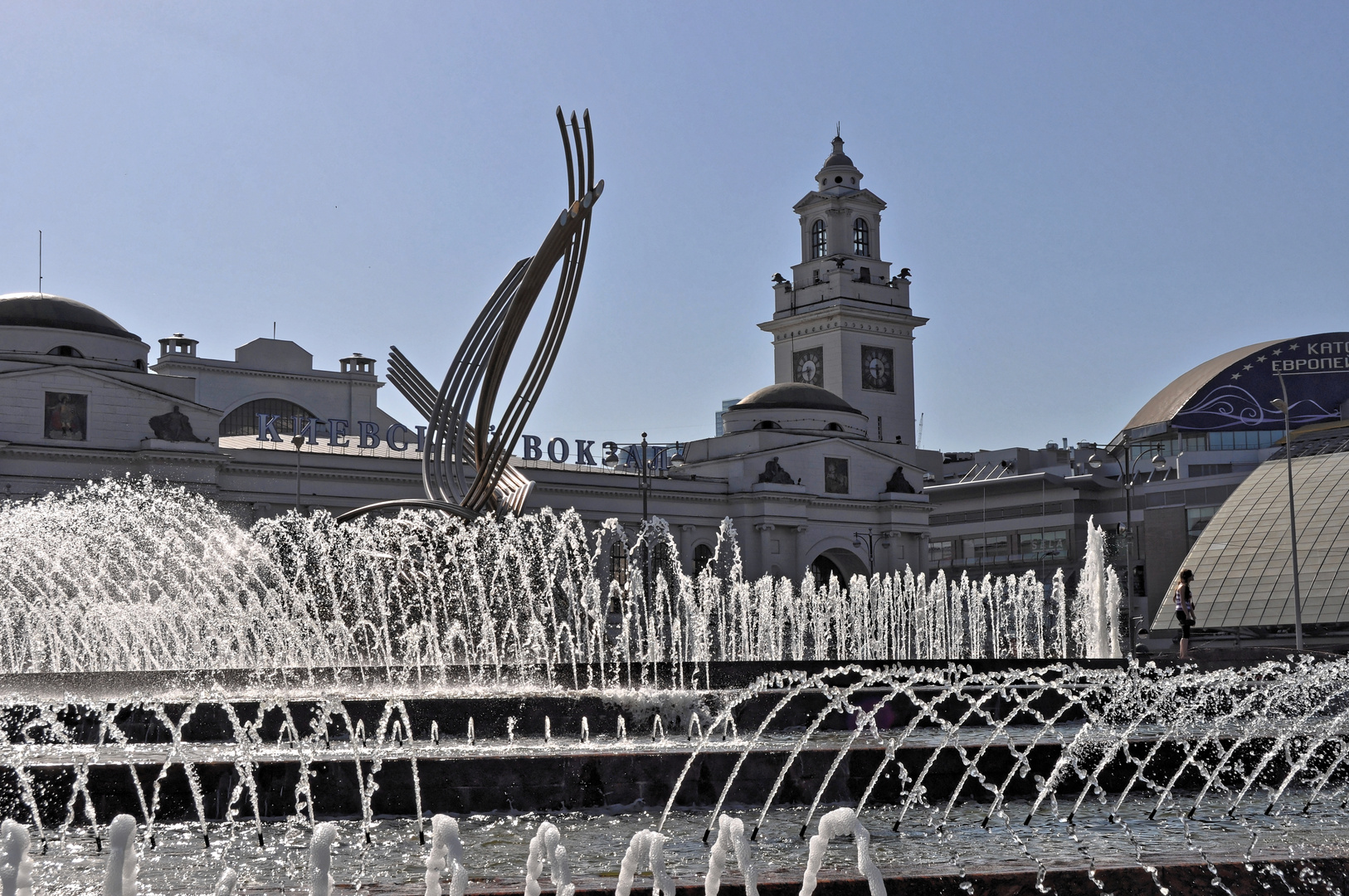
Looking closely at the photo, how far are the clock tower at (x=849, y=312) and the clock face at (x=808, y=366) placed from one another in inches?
1.7

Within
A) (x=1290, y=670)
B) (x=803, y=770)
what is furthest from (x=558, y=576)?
(x=803, y=770)

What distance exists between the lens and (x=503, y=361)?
21.3m

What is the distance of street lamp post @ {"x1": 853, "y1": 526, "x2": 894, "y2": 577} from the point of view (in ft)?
212

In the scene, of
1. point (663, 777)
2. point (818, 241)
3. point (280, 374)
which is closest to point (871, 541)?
point (818, 241)

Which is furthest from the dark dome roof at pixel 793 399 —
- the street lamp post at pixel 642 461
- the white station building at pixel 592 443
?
the street lamp post at pixel 642 461

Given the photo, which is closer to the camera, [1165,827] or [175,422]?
[1165,827]

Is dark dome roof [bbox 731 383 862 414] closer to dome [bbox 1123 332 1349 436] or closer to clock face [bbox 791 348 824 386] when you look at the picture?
clock face [bbox 791 348 824 386]

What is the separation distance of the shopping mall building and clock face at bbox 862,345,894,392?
139mm

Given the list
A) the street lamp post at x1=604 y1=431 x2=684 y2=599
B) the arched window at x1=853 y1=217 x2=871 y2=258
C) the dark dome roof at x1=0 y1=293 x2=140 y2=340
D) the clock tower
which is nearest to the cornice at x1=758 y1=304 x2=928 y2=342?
the clock tower

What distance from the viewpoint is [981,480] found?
77812mm

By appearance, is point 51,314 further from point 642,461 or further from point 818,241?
point 818,241

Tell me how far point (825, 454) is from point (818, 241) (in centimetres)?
1521

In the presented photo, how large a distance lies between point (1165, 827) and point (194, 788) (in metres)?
4.97

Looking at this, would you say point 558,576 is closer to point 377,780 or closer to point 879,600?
point 879,600
